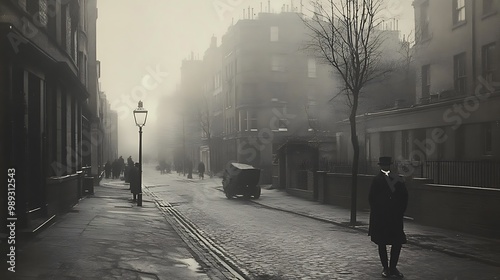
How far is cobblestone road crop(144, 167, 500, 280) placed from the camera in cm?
953

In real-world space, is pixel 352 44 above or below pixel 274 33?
below

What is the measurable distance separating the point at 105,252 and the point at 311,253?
14.2 feet

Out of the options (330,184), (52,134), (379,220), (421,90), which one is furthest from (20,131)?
(421,90)

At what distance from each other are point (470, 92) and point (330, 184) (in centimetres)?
Result: 753

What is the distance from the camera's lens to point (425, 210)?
57.6ft

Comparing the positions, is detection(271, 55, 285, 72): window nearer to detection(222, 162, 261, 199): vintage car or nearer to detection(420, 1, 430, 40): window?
detection(222, 162, 261, 199): vintage car

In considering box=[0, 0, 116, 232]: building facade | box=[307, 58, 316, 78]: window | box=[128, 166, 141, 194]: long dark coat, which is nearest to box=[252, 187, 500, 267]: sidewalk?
box=[128, 166, 141, 194]: long dark coat

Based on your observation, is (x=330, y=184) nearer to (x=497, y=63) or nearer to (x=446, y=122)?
(x=446, y=122)

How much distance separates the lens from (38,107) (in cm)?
1385

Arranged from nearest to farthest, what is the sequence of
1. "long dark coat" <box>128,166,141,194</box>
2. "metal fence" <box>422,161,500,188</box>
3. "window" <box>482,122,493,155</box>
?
"metal fence" <box>422,161,500,188</box>, "window" <box>482,122,493,155</box>, "long dark coat" <box>128,166,141,194</box>

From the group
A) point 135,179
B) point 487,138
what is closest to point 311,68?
point 135,179

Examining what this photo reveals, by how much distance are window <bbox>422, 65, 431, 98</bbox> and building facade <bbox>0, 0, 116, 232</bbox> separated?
17.2m

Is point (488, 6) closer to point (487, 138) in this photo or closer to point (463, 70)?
point (463, 70)

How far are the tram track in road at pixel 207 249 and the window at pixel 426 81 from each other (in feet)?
49.4
